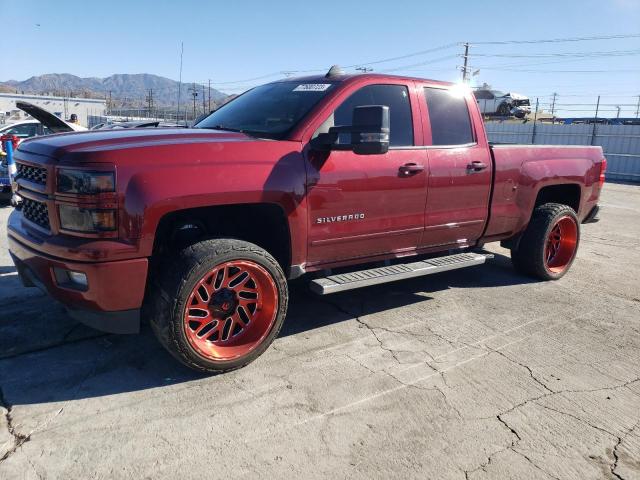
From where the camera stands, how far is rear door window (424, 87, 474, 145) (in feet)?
14.6

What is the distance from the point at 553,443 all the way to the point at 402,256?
77.7 inches

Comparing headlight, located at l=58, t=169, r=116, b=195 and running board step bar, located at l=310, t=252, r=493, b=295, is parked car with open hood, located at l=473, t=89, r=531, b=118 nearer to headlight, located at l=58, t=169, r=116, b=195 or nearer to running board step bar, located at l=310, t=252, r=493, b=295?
running board step bar, located at l=310, t=252, r=493, b=295

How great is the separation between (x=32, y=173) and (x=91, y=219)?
2.49 ft

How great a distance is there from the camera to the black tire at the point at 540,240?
5348mm

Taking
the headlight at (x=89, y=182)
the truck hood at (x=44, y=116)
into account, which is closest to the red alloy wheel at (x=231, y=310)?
the headlight at (x=89, y=182)

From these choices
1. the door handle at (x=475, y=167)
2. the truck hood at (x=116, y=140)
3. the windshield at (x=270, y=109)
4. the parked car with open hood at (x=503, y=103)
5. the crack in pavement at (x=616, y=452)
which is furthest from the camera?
the parked car with open hood at (x=503, y=103)

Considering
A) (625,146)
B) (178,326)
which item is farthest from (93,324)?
(625,146)

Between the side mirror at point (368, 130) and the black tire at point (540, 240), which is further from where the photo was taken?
the black tire at point (540, 240)

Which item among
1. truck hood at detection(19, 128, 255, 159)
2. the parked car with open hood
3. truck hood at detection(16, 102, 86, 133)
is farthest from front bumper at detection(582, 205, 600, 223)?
the parked car with open hood

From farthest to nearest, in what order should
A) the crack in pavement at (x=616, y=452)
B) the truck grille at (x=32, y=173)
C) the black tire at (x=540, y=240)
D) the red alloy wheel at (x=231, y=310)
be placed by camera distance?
the black tire at (x=540, y=240), the red alloy wheel at (x=231, y=310), the truck grille at (x=32, y=173), the crack in pavement at (x=616, y=452)

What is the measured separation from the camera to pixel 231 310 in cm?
342

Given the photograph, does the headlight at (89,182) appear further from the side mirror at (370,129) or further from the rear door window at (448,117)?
the rear door window at (448,117)

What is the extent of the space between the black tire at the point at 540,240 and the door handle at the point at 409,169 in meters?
1.91

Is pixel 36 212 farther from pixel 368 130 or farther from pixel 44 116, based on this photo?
pixel 44 116
